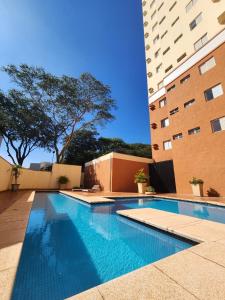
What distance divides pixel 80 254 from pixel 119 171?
12404 mm

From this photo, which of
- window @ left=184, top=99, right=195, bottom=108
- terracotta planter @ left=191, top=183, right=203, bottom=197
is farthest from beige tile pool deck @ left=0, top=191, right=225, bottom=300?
window @ left=184, top=99, right=195, bottom=108

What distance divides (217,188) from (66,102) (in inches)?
771

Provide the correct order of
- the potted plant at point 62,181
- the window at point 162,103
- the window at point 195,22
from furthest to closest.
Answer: the potted plant at point 62,181 → the window at point 162,103 → the window at point 195,22

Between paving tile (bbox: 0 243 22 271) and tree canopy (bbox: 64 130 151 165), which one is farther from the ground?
tree canopy (bbox: 64 130 151 165)

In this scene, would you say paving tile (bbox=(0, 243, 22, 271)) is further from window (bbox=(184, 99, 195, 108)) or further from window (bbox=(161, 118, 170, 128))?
window (bbox=(161, 118, 170, 128))

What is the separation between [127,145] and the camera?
101ft

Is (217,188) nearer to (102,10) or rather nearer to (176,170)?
(176,170)

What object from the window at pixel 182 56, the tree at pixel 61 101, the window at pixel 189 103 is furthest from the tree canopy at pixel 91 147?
the window at pixel 182 56

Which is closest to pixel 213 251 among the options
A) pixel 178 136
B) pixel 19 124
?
pixel 178 136

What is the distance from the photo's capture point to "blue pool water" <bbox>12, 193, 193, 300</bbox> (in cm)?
206

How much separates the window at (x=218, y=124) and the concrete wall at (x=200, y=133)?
0.24 metres

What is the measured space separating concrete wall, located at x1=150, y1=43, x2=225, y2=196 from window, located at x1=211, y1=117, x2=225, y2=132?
0.24m

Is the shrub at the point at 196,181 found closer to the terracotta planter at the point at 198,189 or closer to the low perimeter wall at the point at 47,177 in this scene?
the terracotta planter at the point at 198,189

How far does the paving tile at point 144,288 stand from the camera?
1469 mm
